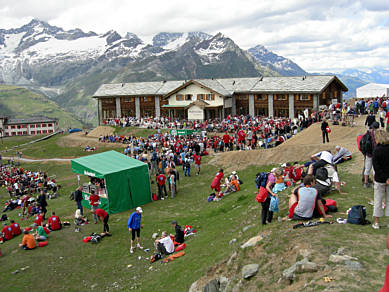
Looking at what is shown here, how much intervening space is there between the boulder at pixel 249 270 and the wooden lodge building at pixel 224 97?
4789cm

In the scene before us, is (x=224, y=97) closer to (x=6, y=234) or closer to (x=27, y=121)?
(x=6, y=234)

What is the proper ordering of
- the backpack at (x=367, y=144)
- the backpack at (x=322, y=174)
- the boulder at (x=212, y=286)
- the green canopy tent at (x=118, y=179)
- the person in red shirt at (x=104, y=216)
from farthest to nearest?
the green canopy tent at (x=118, y=179) < the person in red shirt at (x=104, y=216) < the backpack at (x=322, y=174) < the backpack at (x=367, y=144) < the boulder at (x=212, y=286)

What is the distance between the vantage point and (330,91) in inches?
2235

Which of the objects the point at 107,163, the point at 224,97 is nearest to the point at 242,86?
the point at 224,97

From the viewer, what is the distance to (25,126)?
120 meters

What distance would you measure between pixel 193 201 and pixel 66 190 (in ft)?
53.0

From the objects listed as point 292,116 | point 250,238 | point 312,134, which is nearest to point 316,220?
point 250,238

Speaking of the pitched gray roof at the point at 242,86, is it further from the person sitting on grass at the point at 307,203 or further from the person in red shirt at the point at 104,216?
the person sitting on grass at the point at 307,203

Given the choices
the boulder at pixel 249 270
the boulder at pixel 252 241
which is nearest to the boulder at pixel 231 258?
the boulder at pixel 252 241

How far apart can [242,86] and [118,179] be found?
145 feet

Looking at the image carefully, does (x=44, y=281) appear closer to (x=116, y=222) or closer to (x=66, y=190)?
(x=116, y=222)

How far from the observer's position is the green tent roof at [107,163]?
2306 cm

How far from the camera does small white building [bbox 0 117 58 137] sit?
11844 cm

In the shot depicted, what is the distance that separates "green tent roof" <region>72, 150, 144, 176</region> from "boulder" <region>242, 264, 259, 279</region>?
1443 centimetres
